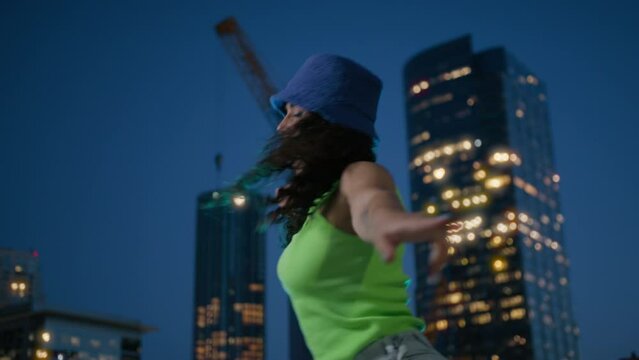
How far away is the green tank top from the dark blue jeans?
0.09 ft

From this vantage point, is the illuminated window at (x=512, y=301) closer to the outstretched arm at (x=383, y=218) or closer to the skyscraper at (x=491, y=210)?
the skyscraper at (x=491, y=210)

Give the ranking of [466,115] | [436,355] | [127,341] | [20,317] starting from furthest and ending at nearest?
[466,115], [127,341], [20,317], [436,355]

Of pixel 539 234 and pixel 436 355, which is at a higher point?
pixel 539 234

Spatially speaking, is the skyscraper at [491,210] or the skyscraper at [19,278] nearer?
the skyscraper at [19,278]

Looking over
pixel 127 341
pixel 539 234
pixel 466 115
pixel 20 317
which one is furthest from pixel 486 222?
pixel 20 317

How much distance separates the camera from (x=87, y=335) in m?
149

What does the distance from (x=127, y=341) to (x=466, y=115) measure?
318ft

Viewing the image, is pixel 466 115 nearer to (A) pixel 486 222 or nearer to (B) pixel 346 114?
(A) pixel 486 222

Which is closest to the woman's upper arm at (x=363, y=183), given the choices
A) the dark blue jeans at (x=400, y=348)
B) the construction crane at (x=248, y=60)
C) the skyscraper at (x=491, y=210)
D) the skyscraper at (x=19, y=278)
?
the dark blue jeans at (x=400, y=348)

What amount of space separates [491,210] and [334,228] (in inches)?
7202

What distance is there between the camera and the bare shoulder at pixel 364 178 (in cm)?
240

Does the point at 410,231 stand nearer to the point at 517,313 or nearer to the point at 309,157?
the point at 309,157

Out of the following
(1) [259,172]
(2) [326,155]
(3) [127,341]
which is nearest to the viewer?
(2) [326,155]

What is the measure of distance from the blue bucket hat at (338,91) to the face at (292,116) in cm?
3
